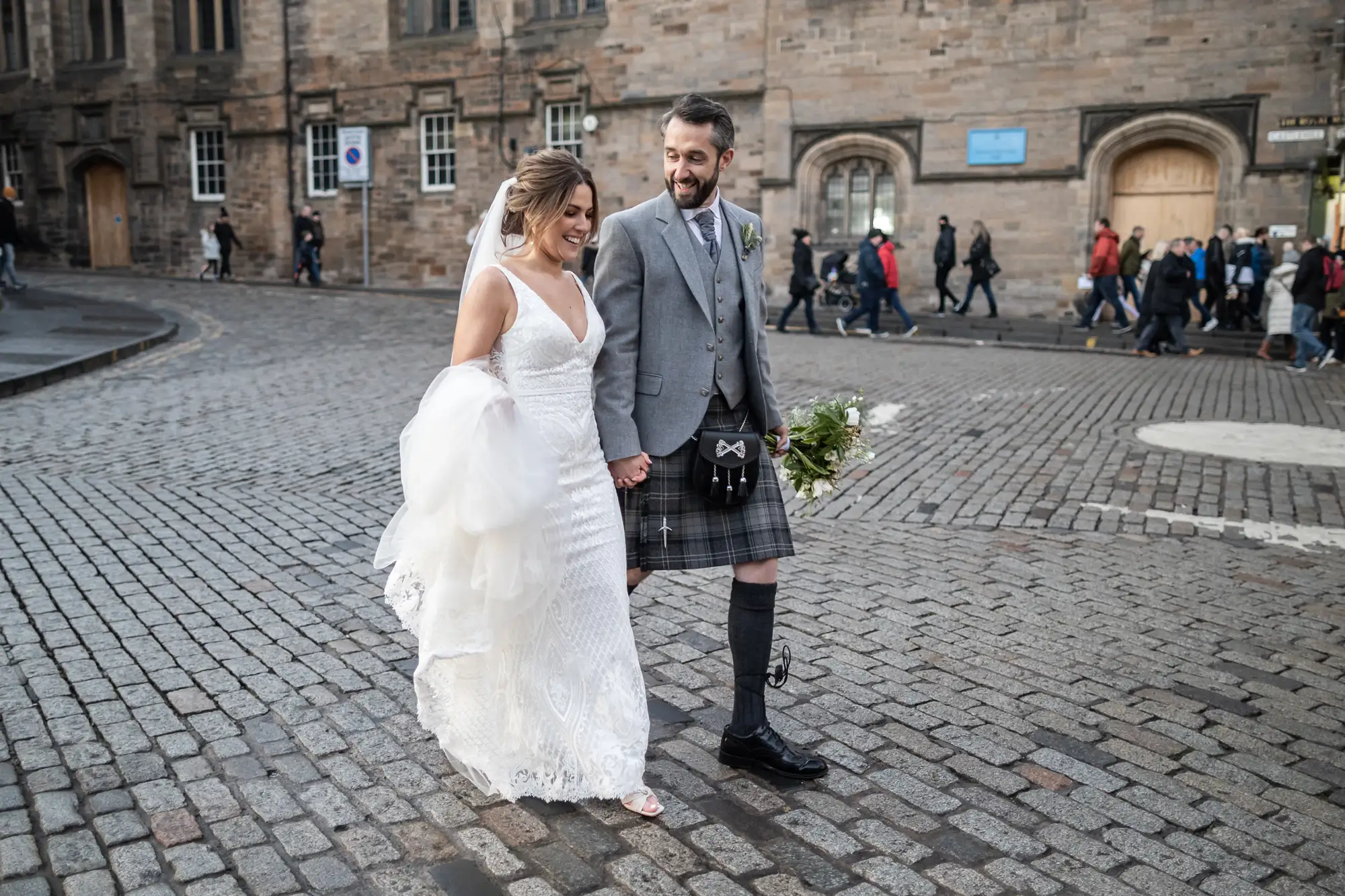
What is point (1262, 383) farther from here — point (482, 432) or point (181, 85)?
point (181, 85)

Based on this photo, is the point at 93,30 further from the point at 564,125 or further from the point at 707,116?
the point at 707,116

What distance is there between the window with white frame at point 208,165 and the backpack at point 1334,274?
85.3 feet

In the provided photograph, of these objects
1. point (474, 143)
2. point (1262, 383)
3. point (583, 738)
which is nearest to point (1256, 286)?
point (1262, 383)

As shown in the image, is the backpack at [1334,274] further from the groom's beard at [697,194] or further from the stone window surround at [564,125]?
the stone window surround at [564,125]

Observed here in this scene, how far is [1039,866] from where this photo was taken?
3.30 m

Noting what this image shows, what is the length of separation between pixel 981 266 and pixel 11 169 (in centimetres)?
2806

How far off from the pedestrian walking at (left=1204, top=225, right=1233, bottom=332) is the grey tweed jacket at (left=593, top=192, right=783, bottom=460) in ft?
59.1

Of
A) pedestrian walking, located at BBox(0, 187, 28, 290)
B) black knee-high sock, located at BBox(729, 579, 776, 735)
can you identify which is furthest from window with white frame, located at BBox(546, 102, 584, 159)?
black knee-high sock, located at BBox(729, 579, 776, 735)

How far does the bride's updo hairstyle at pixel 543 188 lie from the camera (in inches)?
139

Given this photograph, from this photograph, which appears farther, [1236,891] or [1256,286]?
[1256,286]

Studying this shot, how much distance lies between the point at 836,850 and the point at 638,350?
5.06 feet

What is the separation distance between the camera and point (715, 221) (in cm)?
385

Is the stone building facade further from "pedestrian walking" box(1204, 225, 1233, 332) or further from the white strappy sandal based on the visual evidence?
the white strappy sandal

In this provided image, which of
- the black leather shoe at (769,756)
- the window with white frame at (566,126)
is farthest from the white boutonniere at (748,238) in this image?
the window with white frame at (566,126)
